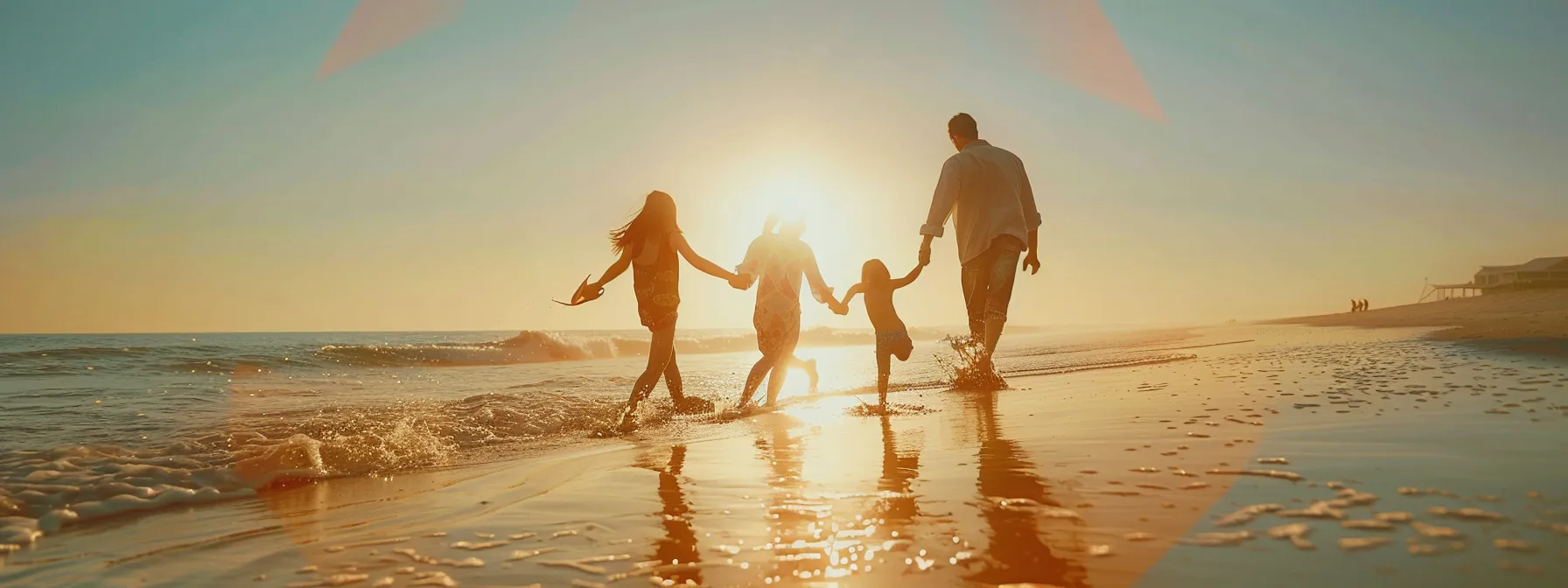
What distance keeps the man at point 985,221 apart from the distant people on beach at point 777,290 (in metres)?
1.33

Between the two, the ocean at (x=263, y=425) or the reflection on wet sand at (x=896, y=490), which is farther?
the ocean at (x=263, y=425)

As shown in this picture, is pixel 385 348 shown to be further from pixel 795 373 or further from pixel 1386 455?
pixel 1386 455

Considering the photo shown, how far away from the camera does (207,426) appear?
678cm

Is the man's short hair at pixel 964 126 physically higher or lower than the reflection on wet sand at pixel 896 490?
higher

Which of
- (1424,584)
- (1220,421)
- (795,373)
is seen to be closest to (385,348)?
(795,373)

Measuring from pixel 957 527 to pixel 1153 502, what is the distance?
0.61 m

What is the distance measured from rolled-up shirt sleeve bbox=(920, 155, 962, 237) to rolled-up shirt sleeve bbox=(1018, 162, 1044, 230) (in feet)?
1.99

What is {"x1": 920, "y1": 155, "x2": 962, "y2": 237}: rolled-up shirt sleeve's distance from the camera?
7727 millimetres

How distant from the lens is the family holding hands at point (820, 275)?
734 centimetres

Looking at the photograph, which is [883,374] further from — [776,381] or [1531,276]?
[1531,276]

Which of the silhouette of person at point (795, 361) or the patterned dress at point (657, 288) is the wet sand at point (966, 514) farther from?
the silhouette of person at point (795, 361)

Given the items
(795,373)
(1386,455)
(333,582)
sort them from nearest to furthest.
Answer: (333,582)
(1386,455)
(795,373)

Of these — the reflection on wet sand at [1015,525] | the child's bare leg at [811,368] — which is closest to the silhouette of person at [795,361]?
the child's bare leg at [811,368]

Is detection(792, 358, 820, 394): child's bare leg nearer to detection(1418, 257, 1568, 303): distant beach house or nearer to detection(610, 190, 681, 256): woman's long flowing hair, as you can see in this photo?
detection(610, 190, 681, 256): woman's long flowing hair
